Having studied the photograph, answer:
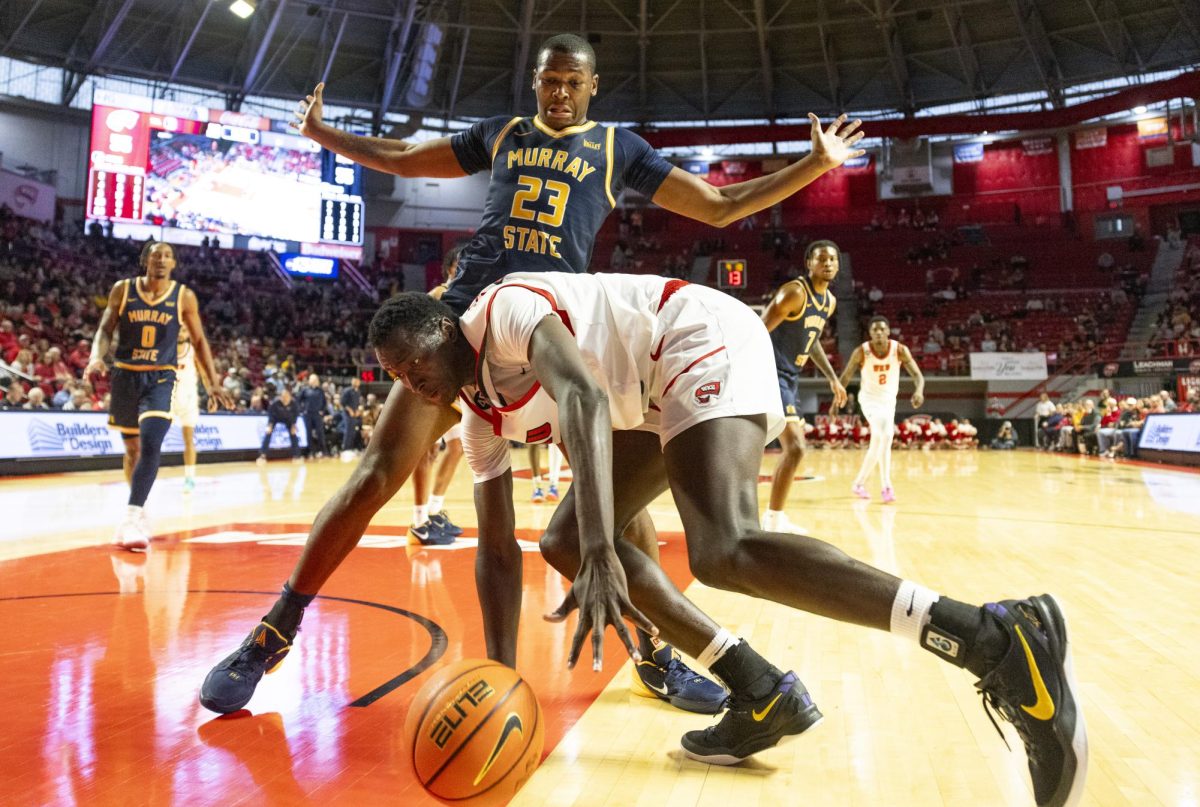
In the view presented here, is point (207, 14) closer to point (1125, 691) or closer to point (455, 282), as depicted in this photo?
point (455, 282)

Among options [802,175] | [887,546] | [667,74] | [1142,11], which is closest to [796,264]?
[667,74]

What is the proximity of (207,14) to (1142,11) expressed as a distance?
28526 millimetres

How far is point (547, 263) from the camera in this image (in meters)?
2.87

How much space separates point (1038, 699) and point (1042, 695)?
1 centimetres

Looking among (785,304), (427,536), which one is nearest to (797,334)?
(785,304)

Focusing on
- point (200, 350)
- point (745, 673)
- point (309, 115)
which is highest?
point (309, 115)

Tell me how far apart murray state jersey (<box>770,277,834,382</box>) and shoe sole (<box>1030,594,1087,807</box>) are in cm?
459

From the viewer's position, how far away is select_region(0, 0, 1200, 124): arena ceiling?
25.1m

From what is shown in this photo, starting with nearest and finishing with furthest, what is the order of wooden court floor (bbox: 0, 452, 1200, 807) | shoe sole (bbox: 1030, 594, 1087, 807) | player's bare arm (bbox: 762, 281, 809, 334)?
1. shoe sole (bbox: 1030, 594, 1087, 807)
2. wooden court floor (bbox: 0, 452, 1200, 807)
3. player's bare arm (bbox: 762, 281, 809, 334)

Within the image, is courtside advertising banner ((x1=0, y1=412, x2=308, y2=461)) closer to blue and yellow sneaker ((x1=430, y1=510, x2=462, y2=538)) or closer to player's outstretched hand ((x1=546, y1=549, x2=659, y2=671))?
blue and yellow sneaker ((x1=430, y1=510, x2=462, y2=538))

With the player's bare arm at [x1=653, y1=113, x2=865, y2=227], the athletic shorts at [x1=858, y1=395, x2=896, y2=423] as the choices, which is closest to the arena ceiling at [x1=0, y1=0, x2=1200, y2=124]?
the athletic shorts at [x1=858, y1=395, x2=896, y2=423]

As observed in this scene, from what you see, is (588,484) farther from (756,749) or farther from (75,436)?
(75,436)

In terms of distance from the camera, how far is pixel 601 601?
154 cm

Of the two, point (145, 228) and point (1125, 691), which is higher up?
point (145, 228)
